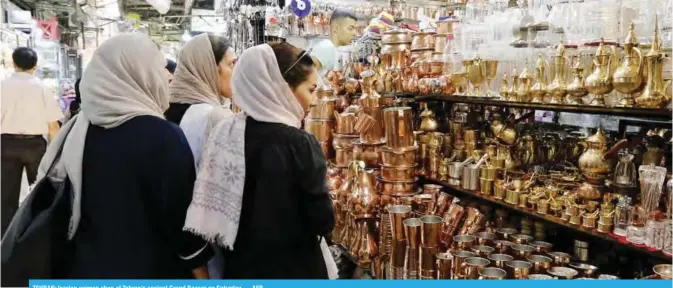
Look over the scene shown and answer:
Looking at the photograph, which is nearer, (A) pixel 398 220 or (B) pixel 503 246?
(B) pixel 503 246

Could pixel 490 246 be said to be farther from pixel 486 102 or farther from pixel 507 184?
pixel 486 102

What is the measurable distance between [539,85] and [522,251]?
1.84 ft

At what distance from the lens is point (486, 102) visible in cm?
220

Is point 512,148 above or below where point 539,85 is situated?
below

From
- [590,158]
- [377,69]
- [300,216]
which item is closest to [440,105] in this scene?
[377,69]

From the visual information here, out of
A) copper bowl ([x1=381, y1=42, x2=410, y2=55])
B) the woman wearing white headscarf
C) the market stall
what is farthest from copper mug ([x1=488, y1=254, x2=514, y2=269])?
copper bowl ([x1=381, y1=42, x2=410, y2=55])

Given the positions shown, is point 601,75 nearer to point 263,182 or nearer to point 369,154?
point 263,182

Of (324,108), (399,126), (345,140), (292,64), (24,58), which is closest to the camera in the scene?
(292,64)

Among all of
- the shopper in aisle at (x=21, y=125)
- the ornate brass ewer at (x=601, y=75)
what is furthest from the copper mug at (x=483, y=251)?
the shopper in aisle at (x=21, y=125)

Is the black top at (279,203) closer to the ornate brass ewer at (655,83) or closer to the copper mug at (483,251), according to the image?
the copper mug at (483,251)

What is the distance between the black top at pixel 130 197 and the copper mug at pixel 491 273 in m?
0.93

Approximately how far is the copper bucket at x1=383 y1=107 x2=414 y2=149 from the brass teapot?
85cm

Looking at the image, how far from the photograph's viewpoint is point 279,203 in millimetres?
1385

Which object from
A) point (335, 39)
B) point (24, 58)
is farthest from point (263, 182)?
point (24, 58)
